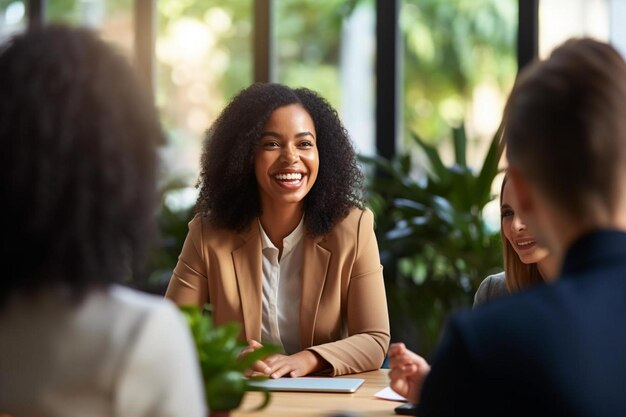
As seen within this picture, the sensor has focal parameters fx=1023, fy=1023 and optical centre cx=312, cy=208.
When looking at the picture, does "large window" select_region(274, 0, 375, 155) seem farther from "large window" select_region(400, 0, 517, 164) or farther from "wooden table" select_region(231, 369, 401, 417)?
"wooden table" select_region(231, 369, 401, 417)

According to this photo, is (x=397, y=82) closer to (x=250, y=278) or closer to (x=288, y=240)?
(x=288, y=240)

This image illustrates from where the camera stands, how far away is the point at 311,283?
3.04 meters

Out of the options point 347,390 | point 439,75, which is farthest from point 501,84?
point 347,390

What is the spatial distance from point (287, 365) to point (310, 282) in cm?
44

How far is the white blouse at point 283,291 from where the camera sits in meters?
3.05

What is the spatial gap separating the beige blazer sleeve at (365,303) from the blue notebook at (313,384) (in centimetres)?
23

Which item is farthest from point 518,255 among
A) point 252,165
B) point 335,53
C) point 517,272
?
point 335,53

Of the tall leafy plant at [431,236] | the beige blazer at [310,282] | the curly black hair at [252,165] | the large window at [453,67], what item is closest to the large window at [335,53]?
the large window at [453,67]

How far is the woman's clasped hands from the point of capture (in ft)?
8.50

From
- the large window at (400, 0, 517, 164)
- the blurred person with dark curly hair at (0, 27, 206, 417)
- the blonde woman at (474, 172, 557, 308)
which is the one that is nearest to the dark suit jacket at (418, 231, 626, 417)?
the blurred person with dark curly hair at (0, 27, 206, 417)

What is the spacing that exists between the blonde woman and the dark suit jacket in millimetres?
1546

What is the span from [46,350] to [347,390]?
4.24ft

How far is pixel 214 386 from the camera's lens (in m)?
1.73

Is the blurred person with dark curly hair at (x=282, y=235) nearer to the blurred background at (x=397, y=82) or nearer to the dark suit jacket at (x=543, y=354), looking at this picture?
the blurred background at (x=397, y=82)
